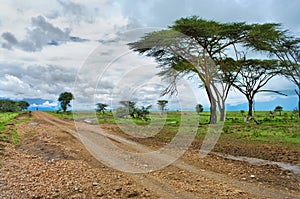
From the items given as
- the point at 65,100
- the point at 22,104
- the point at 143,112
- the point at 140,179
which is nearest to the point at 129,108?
the point at 143,112

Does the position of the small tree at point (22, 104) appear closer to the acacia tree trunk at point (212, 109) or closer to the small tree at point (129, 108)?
the small tree at point (129, 108)

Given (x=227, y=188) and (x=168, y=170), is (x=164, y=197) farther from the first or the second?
(x=168, y=170)

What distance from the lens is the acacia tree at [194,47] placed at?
19469mm

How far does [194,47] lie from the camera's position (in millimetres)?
21297

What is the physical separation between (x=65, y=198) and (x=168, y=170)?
2.77 m

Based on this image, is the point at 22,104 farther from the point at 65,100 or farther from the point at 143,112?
the point at 143,112

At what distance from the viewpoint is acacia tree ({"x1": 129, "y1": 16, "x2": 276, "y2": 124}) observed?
63.9 ft

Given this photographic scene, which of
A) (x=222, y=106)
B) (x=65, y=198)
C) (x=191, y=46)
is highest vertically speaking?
(x=191, y=46)

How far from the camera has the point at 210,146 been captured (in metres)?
11.4

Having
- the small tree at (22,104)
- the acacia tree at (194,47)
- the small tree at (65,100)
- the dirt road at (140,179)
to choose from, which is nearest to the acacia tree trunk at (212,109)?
the acacia tree at (194,47)

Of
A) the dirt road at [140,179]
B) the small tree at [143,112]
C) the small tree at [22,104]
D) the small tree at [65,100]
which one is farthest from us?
the small tree at [22,104]

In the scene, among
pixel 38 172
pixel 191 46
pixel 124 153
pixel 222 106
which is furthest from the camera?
pixel 222 106

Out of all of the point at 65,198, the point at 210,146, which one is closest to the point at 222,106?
the point at 210,146

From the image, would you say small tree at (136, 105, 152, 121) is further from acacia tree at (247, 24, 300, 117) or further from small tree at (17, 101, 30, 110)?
small tree at (17, 101, 30, 110)
